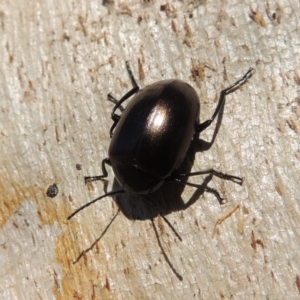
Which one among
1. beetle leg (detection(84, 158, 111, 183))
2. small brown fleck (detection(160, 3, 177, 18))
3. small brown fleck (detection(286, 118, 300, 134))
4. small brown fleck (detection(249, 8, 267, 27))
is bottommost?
beetle leg (detection(84, 158, 111, 183))

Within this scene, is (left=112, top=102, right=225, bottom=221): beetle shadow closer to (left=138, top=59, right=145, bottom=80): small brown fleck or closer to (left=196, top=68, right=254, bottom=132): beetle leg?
(left=196, top=68, right=254, bottom=132): beetle leg

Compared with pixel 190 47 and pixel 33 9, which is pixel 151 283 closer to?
pixel 190 47

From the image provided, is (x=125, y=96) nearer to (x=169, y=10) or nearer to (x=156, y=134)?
(x=156, y=134)

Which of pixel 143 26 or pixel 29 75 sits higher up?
pixel 143 26

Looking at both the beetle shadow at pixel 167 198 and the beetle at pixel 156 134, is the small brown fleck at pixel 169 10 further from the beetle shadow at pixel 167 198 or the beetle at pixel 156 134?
the beetle shadow at pixel 167 198

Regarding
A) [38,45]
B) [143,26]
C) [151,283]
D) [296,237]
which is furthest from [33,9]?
[296,237]

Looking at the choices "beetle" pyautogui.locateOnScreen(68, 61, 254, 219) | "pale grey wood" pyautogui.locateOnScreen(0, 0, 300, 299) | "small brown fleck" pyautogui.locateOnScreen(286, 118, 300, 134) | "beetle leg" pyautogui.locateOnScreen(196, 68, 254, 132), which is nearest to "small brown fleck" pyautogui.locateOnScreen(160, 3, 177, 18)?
"pale grey wood" pyautogui.locateOnScreen(0, 0, 300, 299)

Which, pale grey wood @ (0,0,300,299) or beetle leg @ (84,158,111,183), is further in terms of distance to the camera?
beetle leg @ (84,158,111,183)
